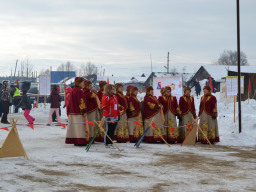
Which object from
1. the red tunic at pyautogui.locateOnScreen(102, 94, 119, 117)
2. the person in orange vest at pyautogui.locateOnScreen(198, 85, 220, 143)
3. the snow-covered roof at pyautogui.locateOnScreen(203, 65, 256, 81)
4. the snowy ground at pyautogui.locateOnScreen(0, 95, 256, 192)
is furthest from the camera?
the snow-covered roof at pyautogui.locateOnScreen(203, 65, 256, 81)

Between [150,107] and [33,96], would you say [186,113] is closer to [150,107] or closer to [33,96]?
[150,107]

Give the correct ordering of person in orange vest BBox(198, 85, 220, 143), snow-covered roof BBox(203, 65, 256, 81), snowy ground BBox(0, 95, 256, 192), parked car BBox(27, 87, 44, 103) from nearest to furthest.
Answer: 1. snowy ground BBox(0, 95, 256, 192)
2. person in orange vest BBox(198, 85, 220, 143)
3. parked car BBox(27, 87, 44, 103)
4. snow-covered roof BBox(203, 65, 256, 81)

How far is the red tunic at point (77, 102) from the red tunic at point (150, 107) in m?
2.06

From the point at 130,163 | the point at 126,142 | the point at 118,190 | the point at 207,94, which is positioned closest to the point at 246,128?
the point at 207,94

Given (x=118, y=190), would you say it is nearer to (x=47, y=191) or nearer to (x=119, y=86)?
(x=47, y=191)

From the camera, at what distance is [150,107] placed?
11.7m

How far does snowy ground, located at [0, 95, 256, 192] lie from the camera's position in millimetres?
6027

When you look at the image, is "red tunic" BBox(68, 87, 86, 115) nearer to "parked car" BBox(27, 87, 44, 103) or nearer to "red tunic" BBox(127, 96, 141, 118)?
"red tunic" BBox(127, 96, 141, 118)

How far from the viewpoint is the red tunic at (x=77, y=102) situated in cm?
1045

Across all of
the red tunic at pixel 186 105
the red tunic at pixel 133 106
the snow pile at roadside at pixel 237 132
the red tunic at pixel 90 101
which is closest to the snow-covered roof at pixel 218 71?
the snow pile at roadside at pixel 237 132

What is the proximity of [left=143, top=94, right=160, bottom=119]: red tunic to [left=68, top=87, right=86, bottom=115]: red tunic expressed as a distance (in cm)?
206

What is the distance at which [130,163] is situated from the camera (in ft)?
26.2

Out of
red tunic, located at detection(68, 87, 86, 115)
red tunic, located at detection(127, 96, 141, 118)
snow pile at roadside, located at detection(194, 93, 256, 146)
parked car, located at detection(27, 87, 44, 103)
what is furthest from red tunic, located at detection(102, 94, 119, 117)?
parked car, located at detection(27, 87, 44, 103)

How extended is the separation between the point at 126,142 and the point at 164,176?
16.3ft
